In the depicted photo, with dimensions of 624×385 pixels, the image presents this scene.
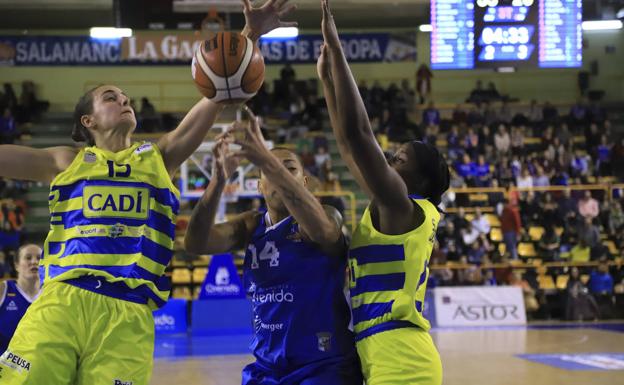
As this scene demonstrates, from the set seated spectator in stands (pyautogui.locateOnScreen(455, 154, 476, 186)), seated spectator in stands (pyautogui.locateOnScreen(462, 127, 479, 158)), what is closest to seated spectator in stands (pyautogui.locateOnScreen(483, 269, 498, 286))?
seated spectator in stands (pyautogui.locateOnScreen(455, 154, 476, 186))

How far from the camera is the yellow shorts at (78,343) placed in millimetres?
3416

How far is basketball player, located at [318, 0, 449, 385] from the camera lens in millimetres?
3486

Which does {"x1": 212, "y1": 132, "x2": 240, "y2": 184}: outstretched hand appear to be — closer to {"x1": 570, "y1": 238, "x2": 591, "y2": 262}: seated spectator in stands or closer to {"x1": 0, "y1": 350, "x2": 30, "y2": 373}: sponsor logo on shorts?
{"x1": 0, "y1": 350, "x2": 30, "y2": 373}: sponsor logo on shorts

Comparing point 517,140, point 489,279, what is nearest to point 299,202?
point 489,279

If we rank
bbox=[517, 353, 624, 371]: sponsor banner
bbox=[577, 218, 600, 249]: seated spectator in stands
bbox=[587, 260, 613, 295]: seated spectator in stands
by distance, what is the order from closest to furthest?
1. bbox=[517, 353, 624, 371]: sponsor banner
2. bbox=[587, 260, 613, 295]: seated spectator in stands
3. bbox=[577, 218, 600, 249]: seated spectator in stands

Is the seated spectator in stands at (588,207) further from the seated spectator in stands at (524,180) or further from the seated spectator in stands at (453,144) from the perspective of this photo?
the seated spectator in stands at (453,144)

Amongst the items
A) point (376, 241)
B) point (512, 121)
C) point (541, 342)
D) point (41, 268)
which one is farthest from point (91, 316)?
point (512, 121)

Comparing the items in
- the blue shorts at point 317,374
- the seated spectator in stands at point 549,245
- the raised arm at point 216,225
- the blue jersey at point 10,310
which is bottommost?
the seated spectator in stands at point 549,245

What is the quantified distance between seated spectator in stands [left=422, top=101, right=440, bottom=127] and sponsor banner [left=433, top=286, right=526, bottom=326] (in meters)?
6.45

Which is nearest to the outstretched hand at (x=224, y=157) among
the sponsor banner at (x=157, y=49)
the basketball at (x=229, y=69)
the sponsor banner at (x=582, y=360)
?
the basketball at (x=229, y=69)

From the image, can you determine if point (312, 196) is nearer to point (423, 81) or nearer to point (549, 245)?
point (549, 245)

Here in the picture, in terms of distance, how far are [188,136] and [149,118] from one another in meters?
16.4

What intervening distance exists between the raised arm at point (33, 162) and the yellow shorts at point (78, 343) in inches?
22.0

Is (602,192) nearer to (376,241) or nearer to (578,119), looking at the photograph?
(578,119)
